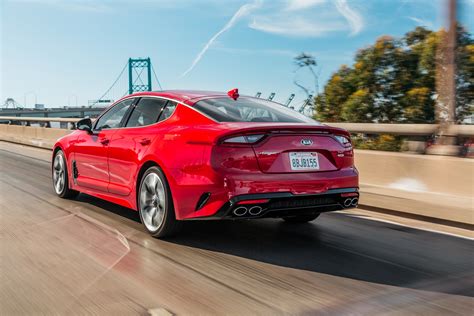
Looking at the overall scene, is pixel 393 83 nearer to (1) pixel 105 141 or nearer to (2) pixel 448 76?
(2) pixel 448 76

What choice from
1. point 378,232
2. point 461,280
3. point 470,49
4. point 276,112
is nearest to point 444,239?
point 378,232

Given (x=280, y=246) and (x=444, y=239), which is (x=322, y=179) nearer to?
(x=280, y=246)

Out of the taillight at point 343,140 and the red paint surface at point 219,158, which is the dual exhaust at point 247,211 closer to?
the red paint surface at point 219,158

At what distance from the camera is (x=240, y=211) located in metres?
4.88

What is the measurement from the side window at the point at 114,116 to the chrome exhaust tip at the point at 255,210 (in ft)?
8.23

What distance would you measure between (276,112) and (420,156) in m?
2.63

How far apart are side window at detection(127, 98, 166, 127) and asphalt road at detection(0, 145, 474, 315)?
45.3 inches

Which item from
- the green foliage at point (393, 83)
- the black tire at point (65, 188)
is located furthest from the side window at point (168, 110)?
the green foliage at point (393, 83)

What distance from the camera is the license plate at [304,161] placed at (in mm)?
5043

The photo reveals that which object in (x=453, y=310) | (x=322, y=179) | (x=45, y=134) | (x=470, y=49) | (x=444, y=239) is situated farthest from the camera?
(x=45, y=134)

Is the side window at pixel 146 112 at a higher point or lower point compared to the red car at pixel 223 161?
higher

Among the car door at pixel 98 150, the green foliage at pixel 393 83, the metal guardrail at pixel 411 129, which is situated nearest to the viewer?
the car door at pixel 98 150

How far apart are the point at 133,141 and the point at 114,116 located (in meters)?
1.03

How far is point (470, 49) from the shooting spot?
650 inches
